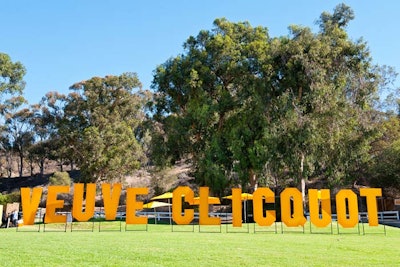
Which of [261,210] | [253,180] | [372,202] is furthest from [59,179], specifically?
[372,202]

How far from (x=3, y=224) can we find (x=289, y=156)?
782 inches

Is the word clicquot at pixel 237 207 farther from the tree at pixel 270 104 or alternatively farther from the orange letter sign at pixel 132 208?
the tree at pixel 270 104

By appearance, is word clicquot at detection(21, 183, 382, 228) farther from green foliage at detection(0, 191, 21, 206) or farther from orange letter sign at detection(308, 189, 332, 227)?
green foliage at detection(0, 191, 21, 206)

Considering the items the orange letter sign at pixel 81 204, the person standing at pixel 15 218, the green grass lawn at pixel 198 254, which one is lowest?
the green grass lawn at pixel 198 254

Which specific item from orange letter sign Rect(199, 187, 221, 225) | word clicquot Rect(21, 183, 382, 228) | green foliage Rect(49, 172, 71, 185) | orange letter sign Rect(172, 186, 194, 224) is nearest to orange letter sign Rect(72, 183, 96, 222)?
word clicquot Rect(21, 183, 382, 228)

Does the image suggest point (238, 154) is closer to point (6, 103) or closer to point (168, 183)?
point (168, 183)

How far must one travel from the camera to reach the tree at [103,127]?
43.4 meters

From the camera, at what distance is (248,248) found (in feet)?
39.0

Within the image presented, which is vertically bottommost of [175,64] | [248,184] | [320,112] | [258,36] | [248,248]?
[248,248]

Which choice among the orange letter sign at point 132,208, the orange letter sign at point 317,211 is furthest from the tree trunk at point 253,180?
the orange letter sign at point 132,208

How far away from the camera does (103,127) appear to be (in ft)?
147

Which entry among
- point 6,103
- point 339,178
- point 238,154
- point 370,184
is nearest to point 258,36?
point 238,154

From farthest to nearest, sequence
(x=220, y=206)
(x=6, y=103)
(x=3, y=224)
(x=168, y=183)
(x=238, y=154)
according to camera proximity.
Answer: (x=6, y=103) < (x=168, y=183) < (x=220, y=206) < (x=238, y=154) < (x=3, y=224)

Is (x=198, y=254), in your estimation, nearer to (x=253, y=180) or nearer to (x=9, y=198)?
(x=253, y=180)
